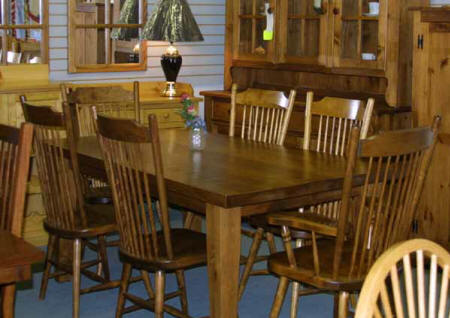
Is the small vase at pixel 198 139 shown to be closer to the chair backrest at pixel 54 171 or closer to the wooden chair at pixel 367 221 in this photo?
the chair backrest at pixel 54 171

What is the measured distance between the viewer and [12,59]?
18.7 feet

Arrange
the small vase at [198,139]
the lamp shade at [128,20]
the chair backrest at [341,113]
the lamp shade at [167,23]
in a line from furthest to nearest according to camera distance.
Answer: the lamp shade at [128,20], the lamp shade at [167,23], the small vase at [198,139], the chair backrest at [341,113]

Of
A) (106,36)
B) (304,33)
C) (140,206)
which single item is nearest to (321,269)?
(140,206)

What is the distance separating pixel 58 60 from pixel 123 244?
2.78m

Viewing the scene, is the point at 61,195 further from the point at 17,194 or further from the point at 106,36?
the point at 106,36

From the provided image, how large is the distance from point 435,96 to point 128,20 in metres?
2.52

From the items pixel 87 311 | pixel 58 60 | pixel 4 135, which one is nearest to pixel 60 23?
pixel 58 60

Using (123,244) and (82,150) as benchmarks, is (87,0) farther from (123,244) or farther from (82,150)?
(123,244)

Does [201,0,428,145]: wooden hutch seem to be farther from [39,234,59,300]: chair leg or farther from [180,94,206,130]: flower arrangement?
[39,234,59,300]: chair leg

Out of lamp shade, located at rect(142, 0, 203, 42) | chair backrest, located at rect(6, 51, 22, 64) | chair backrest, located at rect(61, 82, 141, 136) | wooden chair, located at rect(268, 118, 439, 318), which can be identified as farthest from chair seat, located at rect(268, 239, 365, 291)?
chair backrest, located at rect(6, 51, 22, 64)

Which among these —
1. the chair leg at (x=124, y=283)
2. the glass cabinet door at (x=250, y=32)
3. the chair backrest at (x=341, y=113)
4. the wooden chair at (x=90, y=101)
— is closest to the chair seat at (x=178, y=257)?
A: the chair leg at (x=124, y=283)

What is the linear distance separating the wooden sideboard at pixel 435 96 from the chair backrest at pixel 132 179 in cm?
188

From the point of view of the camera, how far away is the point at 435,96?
180 inches

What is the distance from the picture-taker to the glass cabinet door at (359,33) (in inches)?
203
